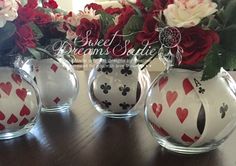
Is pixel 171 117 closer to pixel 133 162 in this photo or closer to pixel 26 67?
pixel 133 162

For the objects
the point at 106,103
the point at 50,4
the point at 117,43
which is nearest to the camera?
the point at 117,43

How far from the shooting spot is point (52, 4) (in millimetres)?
1010

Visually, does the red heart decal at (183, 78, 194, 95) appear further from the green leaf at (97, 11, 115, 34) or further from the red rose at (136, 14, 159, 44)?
the green leaf at (97, 11, 115, 34)

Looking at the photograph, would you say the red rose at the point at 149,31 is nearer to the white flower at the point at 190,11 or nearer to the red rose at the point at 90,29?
the white flower at the point at 190,11

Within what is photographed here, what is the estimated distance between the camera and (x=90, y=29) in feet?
2.68

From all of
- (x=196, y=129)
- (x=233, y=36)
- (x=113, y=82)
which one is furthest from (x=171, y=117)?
(x=113, y=82)

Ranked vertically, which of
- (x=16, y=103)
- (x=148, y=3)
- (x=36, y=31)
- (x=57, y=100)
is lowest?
(x=57, y=100)

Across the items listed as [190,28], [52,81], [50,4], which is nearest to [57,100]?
[52,81]

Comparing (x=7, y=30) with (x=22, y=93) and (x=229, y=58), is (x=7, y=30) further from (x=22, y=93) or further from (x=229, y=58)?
(x=229, y=58)

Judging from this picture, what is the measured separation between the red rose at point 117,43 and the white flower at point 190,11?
0.60 ft

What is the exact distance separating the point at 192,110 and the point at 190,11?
6.5 inches

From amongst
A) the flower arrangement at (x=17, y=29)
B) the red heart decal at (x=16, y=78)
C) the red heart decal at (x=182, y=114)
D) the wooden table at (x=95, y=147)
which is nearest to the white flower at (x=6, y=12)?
Result: the flower arrangement at (x=17, y=29)

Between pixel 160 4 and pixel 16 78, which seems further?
pixel 16 78

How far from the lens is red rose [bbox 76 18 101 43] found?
0.81 meters
